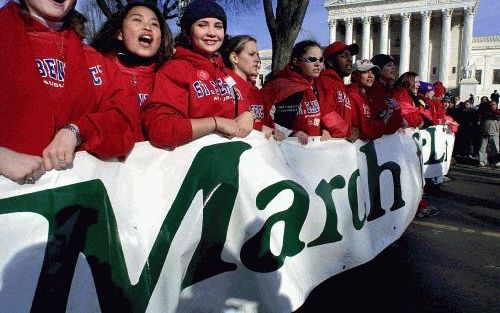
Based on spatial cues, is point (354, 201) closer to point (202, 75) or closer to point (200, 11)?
point (202, 75)

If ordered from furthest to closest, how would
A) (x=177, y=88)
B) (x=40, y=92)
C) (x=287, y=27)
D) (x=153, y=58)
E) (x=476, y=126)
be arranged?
(x=476, y=126), (x=287, y=27), (x=153, y=58), (x=177, y=88), (x=40, y=92)

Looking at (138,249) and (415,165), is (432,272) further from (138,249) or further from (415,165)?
(138,249)

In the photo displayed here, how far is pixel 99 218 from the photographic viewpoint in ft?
5.99

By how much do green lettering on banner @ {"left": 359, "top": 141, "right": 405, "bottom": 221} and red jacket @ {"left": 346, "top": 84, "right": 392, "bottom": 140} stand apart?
12cm

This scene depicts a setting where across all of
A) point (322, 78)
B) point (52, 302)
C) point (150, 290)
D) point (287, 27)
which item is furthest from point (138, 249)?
point (287, 27)

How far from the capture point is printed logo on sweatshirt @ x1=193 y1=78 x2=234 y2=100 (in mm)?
2418

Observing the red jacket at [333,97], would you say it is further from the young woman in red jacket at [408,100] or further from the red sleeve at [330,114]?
the young woman in red jacket at [408,100]

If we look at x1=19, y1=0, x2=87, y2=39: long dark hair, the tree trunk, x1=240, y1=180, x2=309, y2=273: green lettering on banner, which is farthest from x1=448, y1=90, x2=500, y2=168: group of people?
x1=19, y1=0, x2=87, y2=39: long dark hair

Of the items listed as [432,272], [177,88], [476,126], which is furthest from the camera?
[476,126]

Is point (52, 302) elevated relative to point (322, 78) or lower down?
lower down

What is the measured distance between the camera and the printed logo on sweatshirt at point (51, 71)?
181cm

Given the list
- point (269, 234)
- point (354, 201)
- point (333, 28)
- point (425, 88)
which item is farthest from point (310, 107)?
point (333, 28)

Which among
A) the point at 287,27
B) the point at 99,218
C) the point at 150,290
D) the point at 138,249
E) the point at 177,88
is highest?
the point at 287,27

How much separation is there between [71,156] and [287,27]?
8412mm
